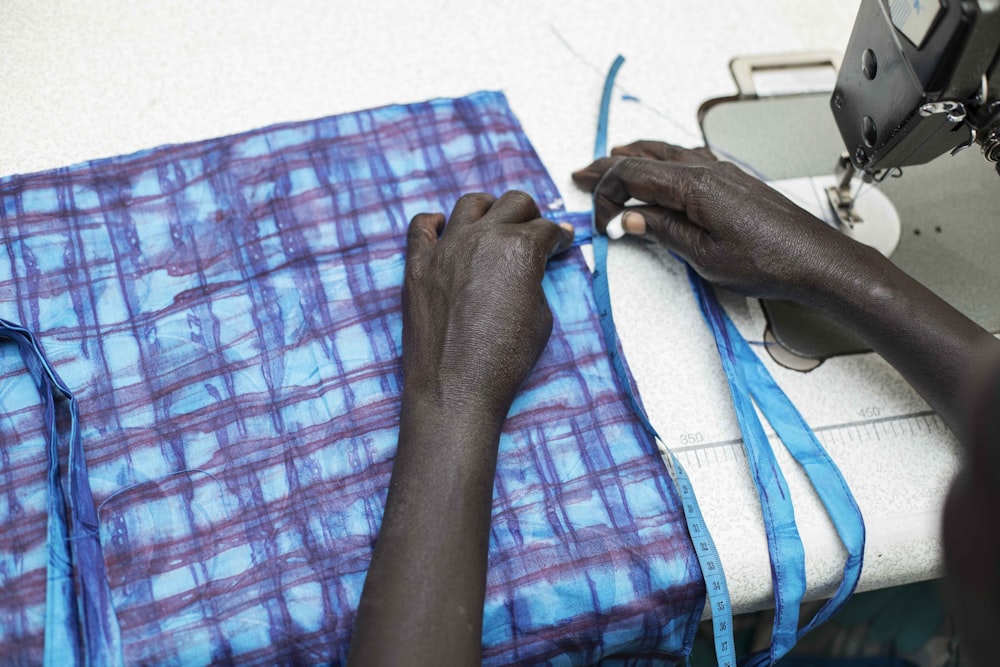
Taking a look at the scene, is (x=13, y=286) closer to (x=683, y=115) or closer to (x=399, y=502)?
(x=399, y=502)

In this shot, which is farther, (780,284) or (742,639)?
(742,639)

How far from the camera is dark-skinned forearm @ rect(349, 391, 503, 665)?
36.5 inches

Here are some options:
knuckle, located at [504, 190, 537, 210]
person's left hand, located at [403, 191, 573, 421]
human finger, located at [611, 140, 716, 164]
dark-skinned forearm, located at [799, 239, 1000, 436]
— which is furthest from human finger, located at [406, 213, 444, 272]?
dark-skinned forearm, located at [799, 239, 1000, 436]

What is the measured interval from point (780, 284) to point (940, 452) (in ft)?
1.12

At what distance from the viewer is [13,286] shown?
1190mm

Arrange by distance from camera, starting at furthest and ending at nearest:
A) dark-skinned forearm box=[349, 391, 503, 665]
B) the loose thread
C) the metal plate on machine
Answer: the metal plate on machine, the loose thread, dark-skinned forearm box=[349, 391, 503, 665]

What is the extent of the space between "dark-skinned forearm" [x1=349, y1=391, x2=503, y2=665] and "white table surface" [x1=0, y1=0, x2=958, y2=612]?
33cm

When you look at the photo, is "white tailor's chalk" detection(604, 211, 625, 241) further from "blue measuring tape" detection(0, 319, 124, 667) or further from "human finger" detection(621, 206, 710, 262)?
"blue measuring tape" detection(0, 319, 124, 667)

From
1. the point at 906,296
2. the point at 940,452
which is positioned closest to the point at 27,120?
the point at 906,296

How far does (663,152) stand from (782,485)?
56 cm

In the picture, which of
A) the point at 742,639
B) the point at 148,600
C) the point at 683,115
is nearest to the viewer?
the point at 148,600

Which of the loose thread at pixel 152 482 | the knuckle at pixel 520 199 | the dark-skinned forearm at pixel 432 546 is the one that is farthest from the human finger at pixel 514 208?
the loose thread at pixel 152 482

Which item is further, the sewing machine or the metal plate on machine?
the metal plate on machine

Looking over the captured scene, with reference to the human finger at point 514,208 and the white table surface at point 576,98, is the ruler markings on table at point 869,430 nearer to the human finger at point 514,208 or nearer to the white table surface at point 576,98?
the white table surface at point 576,98
